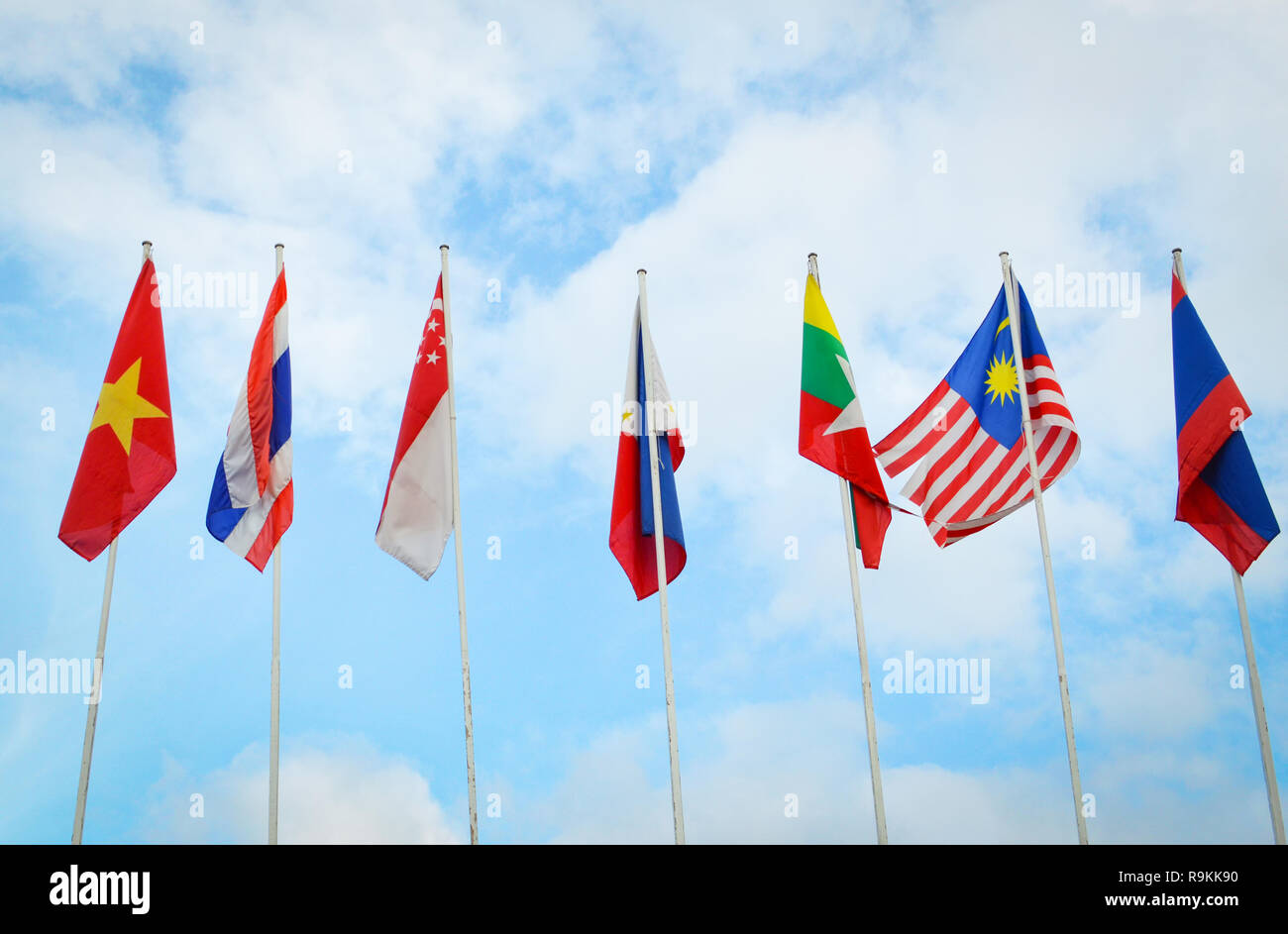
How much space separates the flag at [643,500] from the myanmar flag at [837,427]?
2.46m

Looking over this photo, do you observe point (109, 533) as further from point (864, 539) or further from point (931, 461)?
point (931, 461)

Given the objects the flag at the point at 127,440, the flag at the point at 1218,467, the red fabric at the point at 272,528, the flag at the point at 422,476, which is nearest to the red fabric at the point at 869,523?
the flag at the point at 1218,467

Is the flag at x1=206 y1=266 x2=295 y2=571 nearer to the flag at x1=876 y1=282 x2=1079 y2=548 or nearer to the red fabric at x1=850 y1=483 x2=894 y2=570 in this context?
the red fabric at x1=850 y1=483 x2=894 y2=570

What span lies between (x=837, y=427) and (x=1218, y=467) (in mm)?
6564

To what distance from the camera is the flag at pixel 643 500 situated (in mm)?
19828

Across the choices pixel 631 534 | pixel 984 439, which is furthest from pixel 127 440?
pixel 984 439

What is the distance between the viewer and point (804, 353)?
20.3m

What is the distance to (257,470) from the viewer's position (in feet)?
63.0

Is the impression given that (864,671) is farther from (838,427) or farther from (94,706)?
(94,706)

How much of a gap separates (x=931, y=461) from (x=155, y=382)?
13531 millimetres

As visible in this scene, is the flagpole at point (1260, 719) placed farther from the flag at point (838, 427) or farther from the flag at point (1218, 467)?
the flag at point (838, 427)

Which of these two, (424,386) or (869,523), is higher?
(424,386)
